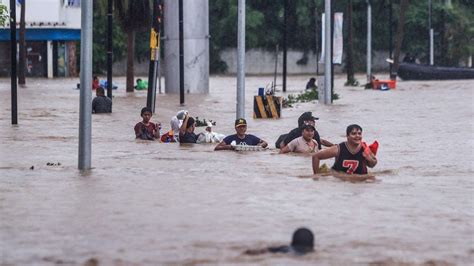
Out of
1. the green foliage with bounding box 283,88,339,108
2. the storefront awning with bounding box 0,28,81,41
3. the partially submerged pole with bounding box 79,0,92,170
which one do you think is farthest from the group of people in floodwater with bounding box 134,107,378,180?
the storefront awning with bounding box 0,28,81,41

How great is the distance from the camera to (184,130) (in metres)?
25.9

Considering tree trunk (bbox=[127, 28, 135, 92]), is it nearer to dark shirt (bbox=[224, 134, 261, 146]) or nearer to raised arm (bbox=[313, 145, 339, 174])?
dark shirt (bbox=[224, 134, 261, 146])

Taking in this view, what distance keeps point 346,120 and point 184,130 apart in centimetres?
1054

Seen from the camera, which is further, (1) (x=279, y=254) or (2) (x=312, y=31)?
(2) (x=312, y=31)

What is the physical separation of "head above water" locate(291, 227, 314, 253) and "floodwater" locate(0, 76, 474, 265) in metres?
0.13

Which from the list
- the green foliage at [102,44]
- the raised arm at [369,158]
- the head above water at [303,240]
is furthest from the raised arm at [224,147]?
the green foliage at [102,44]

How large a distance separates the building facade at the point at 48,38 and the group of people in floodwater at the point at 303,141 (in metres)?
52.2

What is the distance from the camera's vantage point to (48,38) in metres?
79.7

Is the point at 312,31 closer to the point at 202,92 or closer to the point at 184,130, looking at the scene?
the point at 202,92

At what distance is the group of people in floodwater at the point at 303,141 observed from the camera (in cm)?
1836

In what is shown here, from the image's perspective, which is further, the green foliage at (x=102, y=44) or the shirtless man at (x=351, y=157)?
the green foliage at (x=102, y=44)

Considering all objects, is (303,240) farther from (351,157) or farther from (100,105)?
(100,105)

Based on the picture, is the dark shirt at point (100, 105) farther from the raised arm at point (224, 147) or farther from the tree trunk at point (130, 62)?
the tree trunk at point (130, 62)

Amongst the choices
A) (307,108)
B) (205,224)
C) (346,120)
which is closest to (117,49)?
(307,108)
